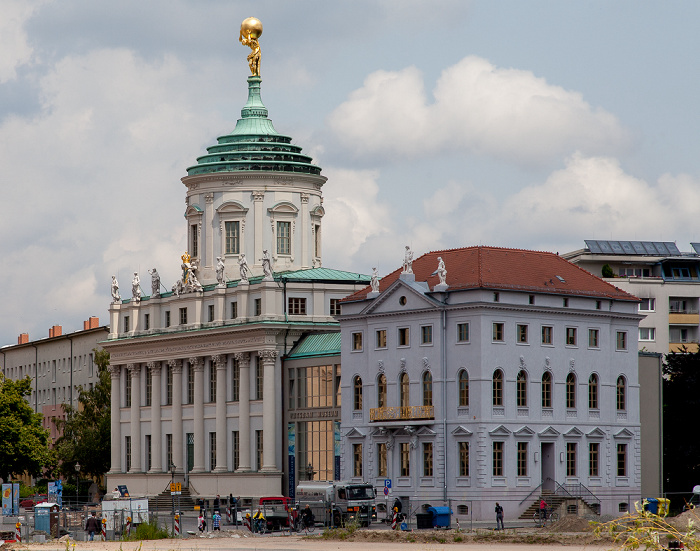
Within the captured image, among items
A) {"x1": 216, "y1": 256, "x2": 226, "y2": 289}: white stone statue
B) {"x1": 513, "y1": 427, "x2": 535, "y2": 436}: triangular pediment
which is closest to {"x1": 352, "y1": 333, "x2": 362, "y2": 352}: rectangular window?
{"x1": 513, "y1": 427, "x2": 535, "y2": 436}: triangular pediment

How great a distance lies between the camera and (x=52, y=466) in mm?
120312

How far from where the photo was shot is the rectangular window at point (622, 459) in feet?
271

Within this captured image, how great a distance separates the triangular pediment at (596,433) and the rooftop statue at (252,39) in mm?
43887

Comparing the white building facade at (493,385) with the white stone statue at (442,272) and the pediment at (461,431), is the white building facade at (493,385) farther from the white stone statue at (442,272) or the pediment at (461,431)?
the white stone statue at (442,272)

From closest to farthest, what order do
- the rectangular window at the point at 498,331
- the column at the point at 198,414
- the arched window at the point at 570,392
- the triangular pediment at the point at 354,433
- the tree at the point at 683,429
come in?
the rectangular window at the point at 498,331 < the arched window at the point at 570,392 < the triangular pediment at the point at 354,433 < the tree at the point at 683,429 < the column at the point at 198,414

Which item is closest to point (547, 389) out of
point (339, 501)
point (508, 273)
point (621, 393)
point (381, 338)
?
point (621, 393)

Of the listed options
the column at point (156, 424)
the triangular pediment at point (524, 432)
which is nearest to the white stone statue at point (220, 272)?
the column at point (156, 424)

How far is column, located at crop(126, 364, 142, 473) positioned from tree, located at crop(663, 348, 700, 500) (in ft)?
131

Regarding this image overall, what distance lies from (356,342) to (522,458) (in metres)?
13.1

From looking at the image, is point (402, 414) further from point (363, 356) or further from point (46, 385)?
point (46, 385)

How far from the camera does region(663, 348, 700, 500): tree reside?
85.6 metres

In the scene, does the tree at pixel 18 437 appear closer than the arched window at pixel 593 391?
No

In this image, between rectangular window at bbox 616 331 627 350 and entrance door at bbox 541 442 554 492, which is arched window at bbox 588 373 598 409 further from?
entrance door at bbox 541 442 554 492

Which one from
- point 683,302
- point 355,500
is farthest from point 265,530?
point 683,302
